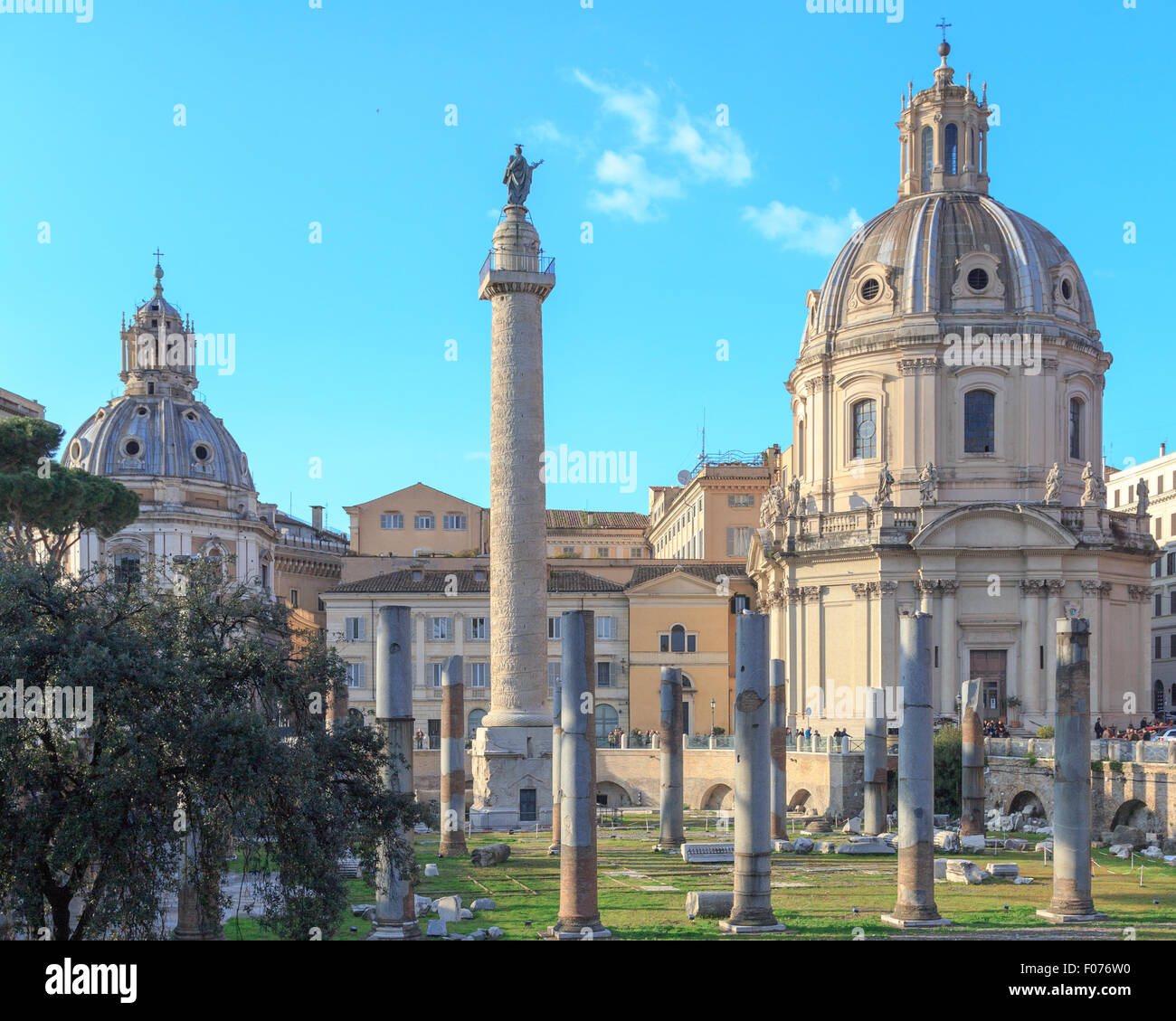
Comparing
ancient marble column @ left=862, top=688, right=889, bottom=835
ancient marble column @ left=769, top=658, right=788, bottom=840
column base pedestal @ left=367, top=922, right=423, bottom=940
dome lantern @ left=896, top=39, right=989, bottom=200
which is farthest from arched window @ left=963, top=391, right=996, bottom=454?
column base pedestal @ left=367, top=922, right=423, bottom=940

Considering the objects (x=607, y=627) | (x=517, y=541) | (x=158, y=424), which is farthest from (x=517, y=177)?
(x=158, y=424)

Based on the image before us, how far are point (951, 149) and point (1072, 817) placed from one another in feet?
127

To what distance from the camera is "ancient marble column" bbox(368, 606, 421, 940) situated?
71.9ft

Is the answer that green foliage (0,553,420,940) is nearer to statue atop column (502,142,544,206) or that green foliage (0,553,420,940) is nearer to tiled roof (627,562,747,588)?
statue atop column (502,142,544,206)

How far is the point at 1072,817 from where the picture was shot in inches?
984

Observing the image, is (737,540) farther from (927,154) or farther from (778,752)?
(778,752)

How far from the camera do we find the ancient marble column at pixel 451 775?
3584cm

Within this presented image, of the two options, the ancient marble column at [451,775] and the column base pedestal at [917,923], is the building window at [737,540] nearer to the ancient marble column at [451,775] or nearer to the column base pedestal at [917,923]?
the ancient marble column at [451,775]

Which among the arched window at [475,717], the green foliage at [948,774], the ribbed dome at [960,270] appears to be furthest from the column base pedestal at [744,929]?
the arched window at [475,717]

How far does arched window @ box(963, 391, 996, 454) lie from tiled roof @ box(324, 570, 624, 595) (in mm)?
16493

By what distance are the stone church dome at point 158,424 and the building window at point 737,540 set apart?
29.6 metres
